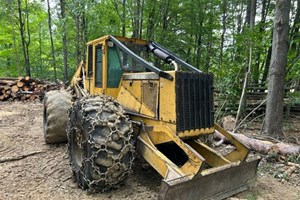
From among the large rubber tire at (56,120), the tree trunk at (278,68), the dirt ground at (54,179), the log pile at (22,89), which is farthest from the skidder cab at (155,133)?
the log pile at (22,89)

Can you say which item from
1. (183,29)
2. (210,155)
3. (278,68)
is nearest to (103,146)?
(210,155)

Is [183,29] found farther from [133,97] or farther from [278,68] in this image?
[133,97]

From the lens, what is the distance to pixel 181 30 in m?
13.3

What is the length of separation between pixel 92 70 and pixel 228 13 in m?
12.6

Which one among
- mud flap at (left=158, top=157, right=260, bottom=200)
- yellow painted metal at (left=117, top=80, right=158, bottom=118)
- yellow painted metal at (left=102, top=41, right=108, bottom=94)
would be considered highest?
yellow painted metal at (left=102, top=41, right=108, bottom=94)

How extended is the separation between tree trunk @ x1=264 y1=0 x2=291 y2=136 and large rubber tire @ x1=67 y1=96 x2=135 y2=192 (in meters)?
3.83

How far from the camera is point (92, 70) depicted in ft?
15.9

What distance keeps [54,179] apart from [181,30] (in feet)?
36.0

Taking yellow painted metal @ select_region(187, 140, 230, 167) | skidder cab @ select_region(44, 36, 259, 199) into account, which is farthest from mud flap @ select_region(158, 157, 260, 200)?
yellow painted metal @ select_region(187, 140, 230, 167)

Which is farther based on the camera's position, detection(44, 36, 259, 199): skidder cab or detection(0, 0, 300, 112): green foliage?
detection(0, 0, 300, 112): green foliage

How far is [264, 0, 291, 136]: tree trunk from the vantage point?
5.70 meters

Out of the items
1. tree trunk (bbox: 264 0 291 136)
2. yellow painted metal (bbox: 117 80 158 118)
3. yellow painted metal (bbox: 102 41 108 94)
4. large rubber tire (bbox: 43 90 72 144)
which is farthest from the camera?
tree trunk (bbox: 264 0 291 136)

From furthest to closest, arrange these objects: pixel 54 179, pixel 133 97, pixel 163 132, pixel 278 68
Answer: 1. pixel 278 68
2. pixel 133 97
3. pixel 54 179
4. pixel 163 132

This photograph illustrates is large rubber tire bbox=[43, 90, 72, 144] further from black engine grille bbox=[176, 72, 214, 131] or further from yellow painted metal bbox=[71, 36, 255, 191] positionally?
black engine grille bbox=[176, 72, 214, 131]
